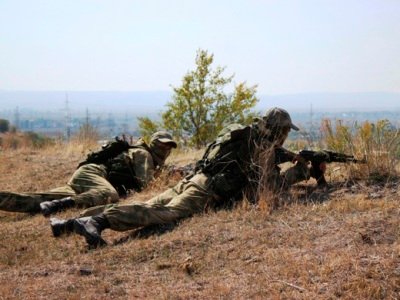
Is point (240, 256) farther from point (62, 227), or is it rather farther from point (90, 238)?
point (62, 227)

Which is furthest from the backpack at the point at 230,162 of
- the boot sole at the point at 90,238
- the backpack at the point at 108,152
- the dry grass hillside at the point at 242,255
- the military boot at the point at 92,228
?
the backpack at the point at 108,152

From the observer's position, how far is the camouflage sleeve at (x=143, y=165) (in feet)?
24.2

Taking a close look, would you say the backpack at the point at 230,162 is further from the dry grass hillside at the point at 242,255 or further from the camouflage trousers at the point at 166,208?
the dry grass hillside at the point at 242,255

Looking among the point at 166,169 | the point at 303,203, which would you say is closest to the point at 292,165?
the point at 303,203

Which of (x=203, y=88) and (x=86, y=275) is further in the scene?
(x=203, y=88)

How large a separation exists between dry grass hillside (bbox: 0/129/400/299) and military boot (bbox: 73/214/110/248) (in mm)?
99

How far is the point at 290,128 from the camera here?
20.4 feet

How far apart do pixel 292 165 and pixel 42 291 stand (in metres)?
3.38

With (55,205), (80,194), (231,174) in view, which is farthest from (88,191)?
(231,174)

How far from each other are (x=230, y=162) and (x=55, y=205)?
2.25 m

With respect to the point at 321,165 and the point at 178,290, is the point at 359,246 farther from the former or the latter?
the point at 321,165

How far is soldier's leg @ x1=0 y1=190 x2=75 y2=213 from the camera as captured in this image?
6496mm

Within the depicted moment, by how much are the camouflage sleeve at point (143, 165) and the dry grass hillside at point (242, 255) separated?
1.65 m

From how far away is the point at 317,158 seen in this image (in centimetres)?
612
